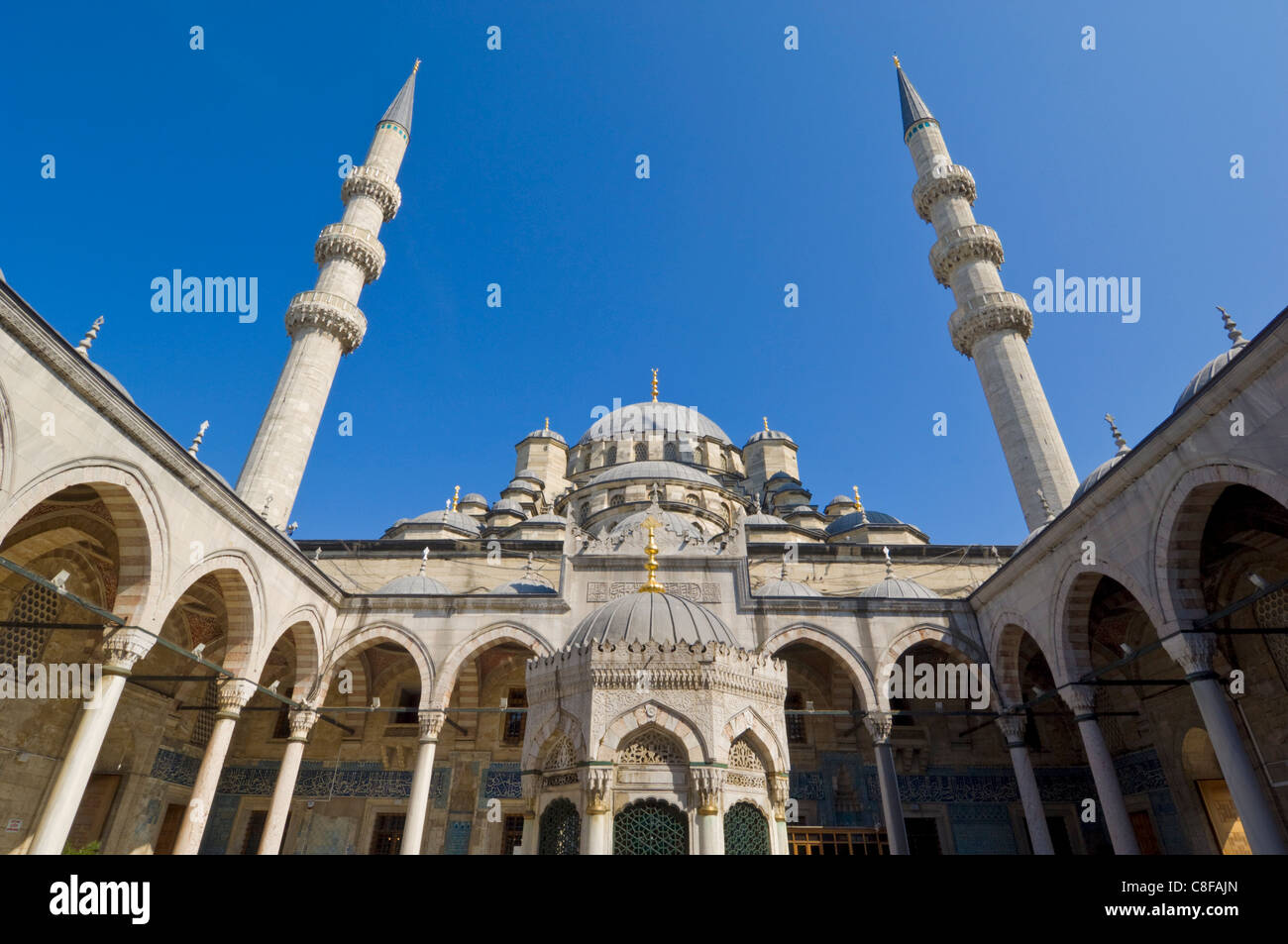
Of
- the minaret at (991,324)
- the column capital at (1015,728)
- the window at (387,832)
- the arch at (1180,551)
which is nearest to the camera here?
the arch at (1180,551)

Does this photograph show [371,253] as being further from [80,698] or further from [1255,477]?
[1255,477]

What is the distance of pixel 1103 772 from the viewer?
10531 millimetres

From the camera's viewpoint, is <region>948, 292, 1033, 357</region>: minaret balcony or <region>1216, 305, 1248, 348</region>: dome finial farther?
<region>948, 292, 1033, 357</region>: minaret balcony

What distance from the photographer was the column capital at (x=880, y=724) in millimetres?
12602

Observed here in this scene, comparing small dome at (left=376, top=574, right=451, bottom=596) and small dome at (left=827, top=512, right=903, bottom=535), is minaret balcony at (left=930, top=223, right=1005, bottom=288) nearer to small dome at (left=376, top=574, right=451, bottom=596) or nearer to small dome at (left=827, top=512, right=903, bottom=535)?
small dome at (left=827, top=512, right=903, bottom=535)

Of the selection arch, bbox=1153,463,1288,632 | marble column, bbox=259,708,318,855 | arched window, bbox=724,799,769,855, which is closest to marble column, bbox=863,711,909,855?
arch, bbox=1153,463,1288,632

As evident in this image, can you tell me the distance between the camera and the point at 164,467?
945 centimetres

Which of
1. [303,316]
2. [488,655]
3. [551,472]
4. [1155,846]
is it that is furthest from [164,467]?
[551,472]

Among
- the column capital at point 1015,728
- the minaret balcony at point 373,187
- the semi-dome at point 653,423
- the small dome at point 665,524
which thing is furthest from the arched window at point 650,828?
the semi-dome at point 653,423

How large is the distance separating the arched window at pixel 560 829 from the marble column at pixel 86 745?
6.65 m

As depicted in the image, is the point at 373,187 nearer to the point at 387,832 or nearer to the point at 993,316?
the point at 387,832

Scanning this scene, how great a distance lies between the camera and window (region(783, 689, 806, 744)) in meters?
15.7

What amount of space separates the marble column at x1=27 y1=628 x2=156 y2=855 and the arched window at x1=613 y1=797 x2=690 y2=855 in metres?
7.41

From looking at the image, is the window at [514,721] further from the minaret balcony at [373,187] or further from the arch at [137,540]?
the minaret balcony at [373,187]
